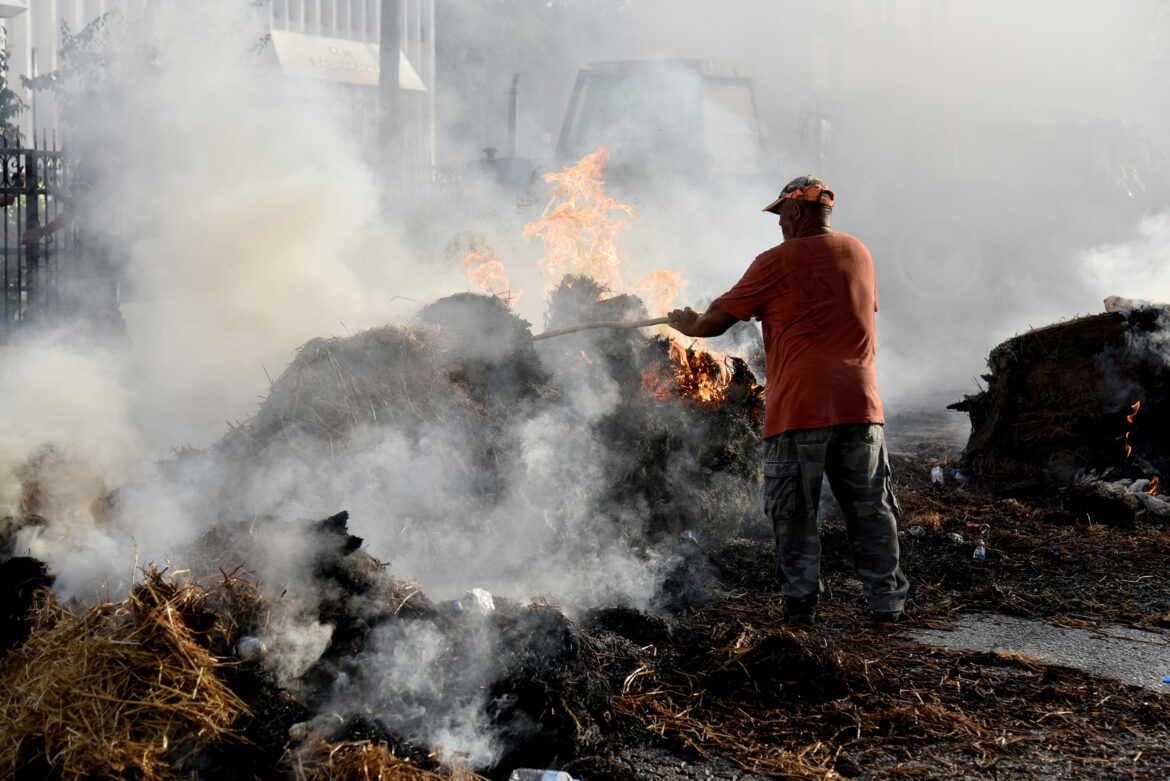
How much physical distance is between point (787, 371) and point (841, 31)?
752 inches

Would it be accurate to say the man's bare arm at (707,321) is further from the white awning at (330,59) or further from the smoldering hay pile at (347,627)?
the white awning at (330,59)

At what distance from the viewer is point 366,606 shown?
309 cm

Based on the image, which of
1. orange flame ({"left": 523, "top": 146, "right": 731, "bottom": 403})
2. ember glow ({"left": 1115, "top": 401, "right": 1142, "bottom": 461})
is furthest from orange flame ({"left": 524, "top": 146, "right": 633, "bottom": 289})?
ember glow ({"left": 1115, "top": 401, "right": 1142, "bottom": 461})

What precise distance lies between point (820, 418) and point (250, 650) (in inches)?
104

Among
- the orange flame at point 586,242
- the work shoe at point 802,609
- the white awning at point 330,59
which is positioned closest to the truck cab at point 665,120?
the orange flame at point 586,242

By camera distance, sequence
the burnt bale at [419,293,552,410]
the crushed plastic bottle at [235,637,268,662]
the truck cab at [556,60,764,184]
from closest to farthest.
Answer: the crushed plastic bottle at [235,637,268,662] → the burnt bale at [419,293,552,410] → the truck cab at [556,60,764,184]

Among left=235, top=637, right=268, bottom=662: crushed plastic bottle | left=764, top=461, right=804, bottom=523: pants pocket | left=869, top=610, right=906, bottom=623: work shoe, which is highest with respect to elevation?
left=764, top=461, right=804, bottom=523: pants pocket

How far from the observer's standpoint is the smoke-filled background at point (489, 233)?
432 centimetres

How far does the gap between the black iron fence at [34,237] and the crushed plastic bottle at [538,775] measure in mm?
7703

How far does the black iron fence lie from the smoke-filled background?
1.24 feet

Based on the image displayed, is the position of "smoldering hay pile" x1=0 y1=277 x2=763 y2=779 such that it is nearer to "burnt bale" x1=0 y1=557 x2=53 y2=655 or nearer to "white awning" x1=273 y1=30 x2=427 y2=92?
"burnt bale" x1=0 y1=557 x2=53 y2=655

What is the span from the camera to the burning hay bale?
21.8 ft

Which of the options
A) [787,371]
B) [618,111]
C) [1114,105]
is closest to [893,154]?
[1114,105]

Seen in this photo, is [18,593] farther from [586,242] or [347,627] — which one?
[586,242]
